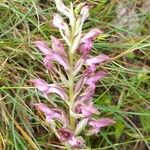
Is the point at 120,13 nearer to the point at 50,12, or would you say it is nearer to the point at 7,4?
the point at 50,12

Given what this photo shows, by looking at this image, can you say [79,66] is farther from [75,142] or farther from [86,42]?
[75,142]

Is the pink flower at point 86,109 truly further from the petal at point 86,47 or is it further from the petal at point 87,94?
the petal at point 86,47

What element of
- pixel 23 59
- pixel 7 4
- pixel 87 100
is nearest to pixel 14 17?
pixel 7 4

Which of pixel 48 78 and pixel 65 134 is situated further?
pixel 48 78

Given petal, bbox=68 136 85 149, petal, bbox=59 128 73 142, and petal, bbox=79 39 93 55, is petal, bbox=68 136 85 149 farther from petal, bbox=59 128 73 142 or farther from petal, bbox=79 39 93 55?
petal, bbox=79 39 93 55

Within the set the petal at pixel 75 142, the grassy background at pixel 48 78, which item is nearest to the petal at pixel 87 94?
the petal at pixel 75 142

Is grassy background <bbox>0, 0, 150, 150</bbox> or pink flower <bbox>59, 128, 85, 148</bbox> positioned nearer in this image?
pink flower <bbox>59, 128, 85, 148</bbox>

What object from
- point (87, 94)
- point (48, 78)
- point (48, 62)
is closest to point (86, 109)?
Result: point (87, 94)

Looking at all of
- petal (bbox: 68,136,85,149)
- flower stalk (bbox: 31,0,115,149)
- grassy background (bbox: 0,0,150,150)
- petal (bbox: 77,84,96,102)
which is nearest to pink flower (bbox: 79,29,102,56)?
flower stalk (bbox: 31,0,115,149)

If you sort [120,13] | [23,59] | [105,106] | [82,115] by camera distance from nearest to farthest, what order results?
1. [82,115]
2. [105,106]
3. [23,59]
4. [120,13]
